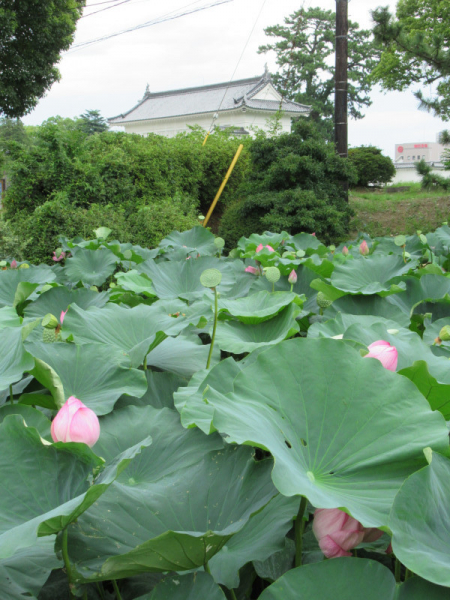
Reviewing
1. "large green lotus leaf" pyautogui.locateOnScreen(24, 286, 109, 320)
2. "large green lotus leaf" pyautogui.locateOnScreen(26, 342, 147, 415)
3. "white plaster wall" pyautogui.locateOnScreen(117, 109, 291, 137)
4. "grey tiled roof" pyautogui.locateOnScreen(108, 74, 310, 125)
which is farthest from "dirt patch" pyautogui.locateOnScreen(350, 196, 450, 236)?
"grey tiled roof" pyautogui.locateOnScreen(108, 74, 310, 125)

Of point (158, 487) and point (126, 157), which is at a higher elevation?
point (126, 157)

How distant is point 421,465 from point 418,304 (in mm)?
947

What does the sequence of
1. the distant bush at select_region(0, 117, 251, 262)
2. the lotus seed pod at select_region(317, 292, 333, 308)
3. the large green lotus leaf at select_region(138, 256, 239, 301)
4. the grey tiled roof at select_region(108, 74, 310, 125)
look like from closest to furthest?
the lotus seed pod at select_region(317, 292, 333, 308) → the large green lotus leaf at select_region(138, 256, 239, 301) → the distant bush at select_region(0, 117, 251, 262) → the grey tiled roof at select_region(108, 74, 310, 125)

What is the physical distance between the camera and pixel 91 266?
7.38 ft

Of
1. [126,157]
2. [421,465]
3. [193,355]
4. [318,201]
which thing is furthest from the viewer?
[126,157]

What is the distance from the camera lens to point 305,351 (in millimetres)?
583

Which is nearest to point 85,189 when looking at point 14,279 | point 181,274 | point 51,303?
point 14,279

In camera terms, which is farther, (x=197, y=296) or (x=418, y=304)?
(x=197, y=296)

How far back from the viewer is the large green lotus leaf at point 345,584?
14.5 inches

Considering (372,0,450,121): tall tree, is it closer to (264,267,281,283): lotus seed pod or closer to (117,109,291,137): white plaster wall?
(264,267,281,283): lotus seed pod

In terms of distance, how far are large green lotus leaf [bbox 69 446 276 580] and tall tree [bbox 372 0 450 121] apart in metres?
8.46

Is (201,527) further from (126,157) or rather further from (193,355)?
(126,157)

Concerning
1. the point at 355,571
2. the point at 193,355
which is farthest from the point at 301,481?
the point at 193,355

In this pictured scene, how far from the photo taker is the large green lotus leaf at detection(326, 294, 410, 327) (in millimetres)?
1272
